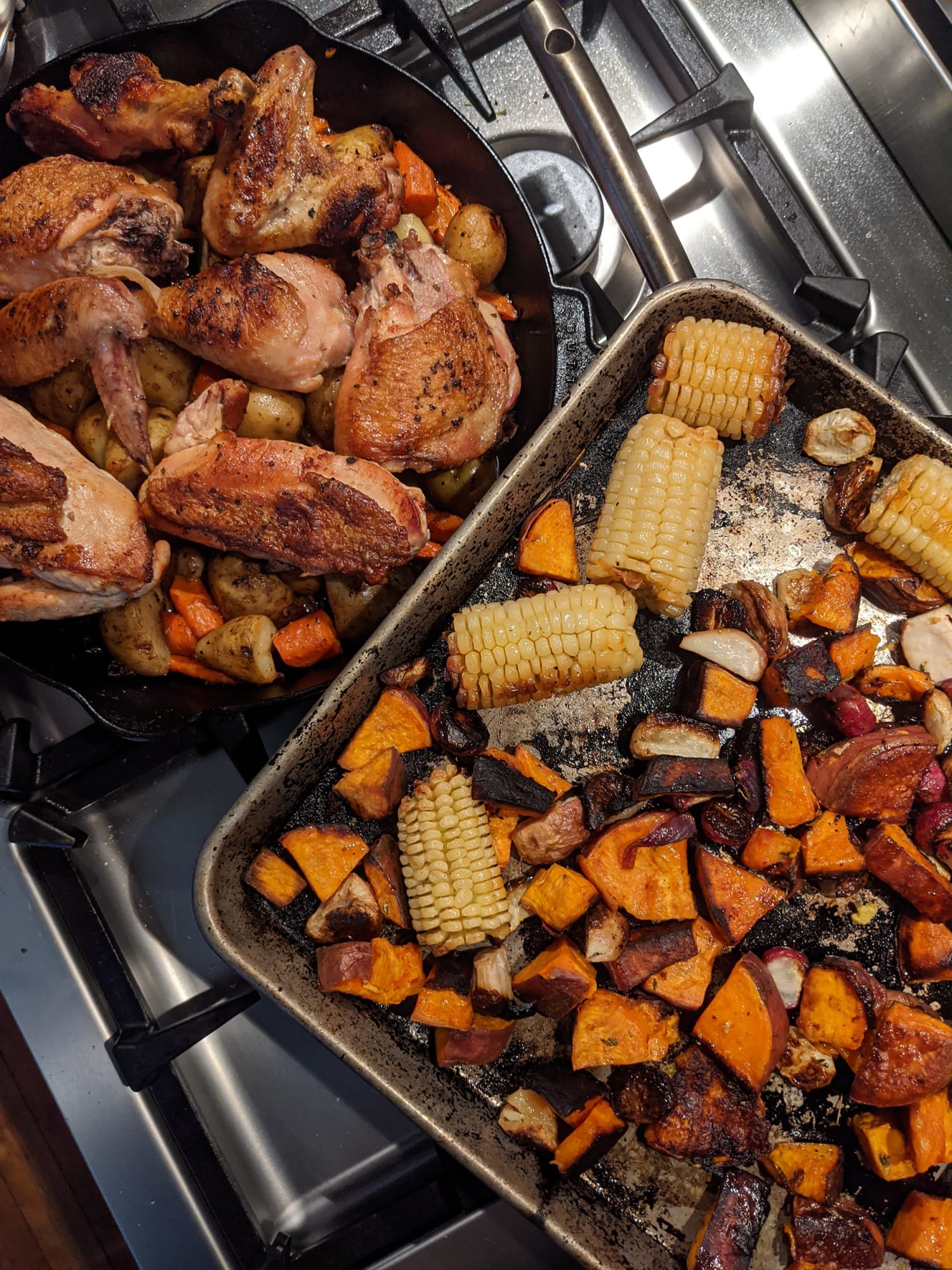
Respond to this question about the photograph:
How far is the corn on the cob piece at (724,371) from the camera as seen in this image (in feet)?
6.56

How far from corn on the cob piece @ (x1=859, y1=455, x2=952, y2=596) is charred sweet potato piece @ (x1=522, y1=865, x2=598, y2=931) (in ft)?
3.86

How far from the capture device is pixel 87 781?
2242mm

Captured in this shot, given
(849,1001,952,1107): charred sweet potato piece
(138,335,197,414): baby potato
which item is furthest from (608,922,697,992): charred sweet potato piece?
(138,335,197,414): baby potato

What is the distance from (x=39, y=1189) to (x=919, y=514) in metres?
3.03

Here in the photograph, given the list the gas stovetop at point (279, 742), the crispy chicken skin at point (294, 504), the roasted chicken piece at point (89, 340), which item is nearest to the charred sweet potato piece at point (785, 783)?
the crispy chicken skin at point (294, 504)

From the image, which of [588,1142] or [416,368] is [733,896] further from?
[416,368]

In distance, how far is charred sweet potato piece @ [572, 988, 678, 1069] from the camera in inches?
74.9

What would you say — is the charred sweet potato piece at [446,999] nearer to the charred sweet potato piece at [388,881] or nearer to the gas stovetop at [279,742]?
the charred sweet potato piece at [388,881]

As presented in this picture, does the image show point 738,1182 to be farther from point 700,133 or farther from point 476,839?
point 700,133

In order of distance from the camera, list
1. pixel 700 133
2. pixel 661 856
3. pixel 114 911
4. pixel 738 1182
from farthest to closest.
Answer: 1. pixel 700 133
2. pixel 114 911
3. pixel 661 856
4. pixel 738 1182

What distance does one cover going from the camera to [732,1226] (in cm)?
183

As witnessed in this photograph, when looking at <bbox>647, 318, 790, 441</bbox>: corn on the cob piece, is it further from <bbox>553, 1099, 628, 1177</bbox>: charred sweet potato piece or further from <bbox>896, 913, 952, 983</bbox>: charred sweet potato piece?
<bbox>553, 1099, 628, 1177</bbox>: charred sweet potato piece

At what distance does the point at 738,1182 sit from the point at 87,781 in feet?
6.49

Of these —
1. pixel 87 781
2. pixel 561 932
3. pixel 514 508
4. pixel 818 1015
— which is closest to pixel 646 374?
pixel 514 508
